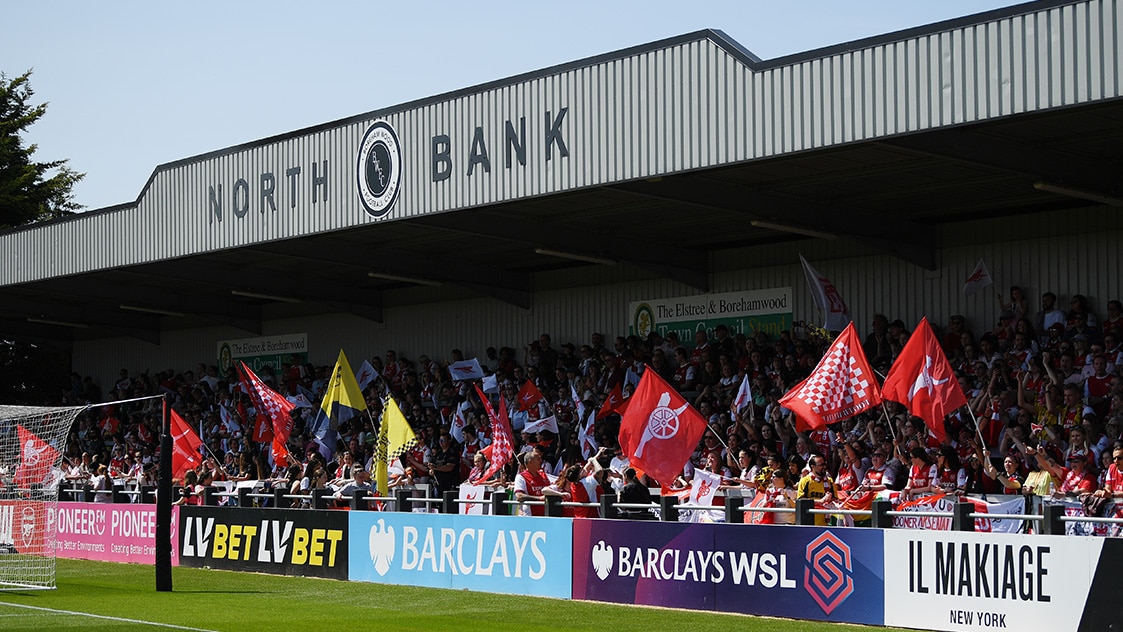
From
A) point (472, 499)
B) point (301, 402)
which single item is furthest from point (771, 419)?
point (301, 402)

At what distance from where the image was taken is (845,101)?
717 inches

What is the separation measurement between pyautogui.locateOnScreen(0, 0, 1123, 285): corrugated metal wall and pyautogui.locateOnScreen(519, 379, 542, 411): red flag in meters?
4.49

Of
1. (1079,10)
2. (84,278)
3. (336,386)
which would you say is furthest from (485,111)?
(84,278)

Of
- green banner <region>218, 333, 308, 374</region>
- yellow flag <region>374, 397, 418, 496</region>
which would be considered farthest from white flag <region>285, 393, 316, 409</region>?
yellow flag <region>374, 397, 418, 496</region>

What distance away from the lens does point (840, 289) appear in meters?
25.7

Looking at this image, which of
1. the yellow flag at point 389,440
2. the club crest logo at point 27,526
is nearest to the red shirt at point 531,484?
the yellow flag at point 389,440

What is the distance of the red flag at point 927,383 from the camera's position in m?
17.5

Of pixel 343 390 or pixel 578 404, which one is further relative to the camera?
pixel 578 404

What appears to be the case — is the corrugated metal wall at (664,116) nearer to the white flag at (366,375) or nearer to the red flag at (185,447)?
the red flag at (185,447)

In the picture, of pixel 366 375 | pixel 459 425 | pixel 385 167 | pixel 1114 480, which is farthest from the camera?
pixel 366 375

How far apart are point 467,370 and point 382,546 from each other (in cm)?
856

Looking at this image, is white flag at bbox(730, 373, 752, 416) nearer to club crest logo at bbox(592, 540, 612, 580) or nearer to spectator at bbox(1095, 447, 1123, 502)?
club crest logo at bbox(592, 540, 612, 580)

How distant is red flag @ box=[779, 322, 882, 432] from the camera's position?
1839 cm

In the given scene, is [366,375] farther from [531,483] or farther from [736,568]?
[736,568]
